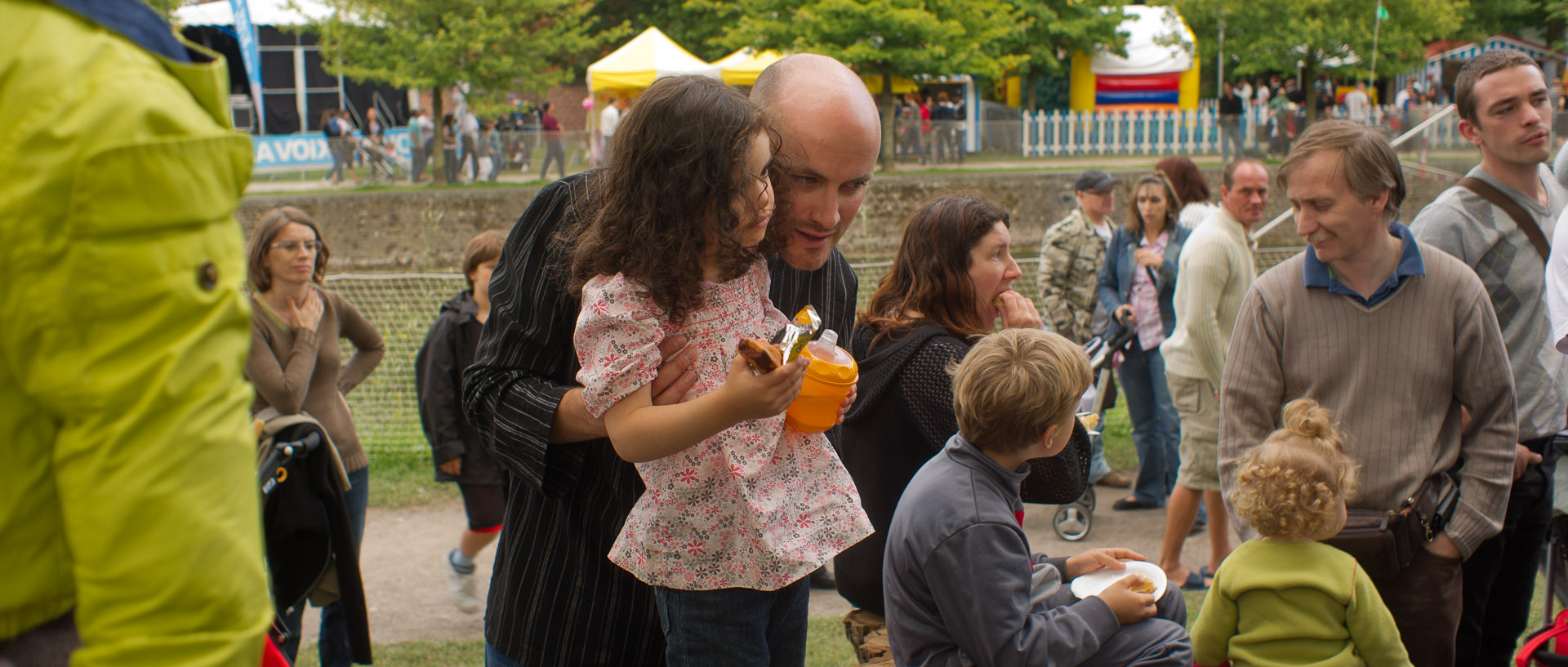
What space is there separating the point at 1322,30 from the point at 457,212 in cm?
1988

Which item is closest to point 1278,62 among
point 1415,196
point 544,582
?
point 1415,196

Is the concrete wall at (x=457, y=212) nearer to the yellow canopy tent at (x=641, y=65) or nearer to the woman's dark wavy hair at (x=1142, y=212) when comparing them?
the yellow canopy tent at (x=641, y=65)

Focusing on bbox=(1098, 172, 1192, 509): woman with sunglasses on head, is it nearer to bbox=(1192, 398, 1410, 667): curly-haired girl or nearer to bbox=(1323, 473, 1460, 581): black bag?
bbox=(1323, 473, 1460, 581): black bag

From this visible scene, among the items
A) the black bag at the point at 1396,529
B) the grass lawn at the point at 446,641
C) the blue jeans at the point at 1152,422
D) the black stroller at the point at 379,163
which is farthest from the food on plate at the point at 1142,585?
the black stroller at the point at 379,163

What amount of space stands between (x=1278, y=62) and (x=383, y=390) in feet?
81.8

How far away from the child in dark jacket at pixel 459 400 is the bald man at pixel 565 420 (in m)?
2.88

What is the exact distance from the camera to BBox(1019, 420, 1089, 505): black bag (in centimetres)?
285

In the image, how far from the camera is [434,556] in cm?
588

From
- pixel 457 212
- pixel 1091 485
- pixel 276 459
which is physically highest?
pixel 457 212

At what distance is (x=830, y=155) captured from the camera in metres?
1.99

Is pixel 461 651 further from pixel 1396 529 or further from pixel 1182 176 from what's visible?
pixel 1182 176

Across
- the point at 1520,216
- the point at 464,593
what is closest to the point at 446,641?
the point at 464,593

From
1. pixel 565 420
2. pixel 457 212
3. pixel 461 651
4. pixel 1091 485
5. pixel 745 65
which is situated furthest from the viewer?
pixel 745 65

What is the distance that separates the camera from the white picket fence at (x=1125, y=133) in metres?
23.9
